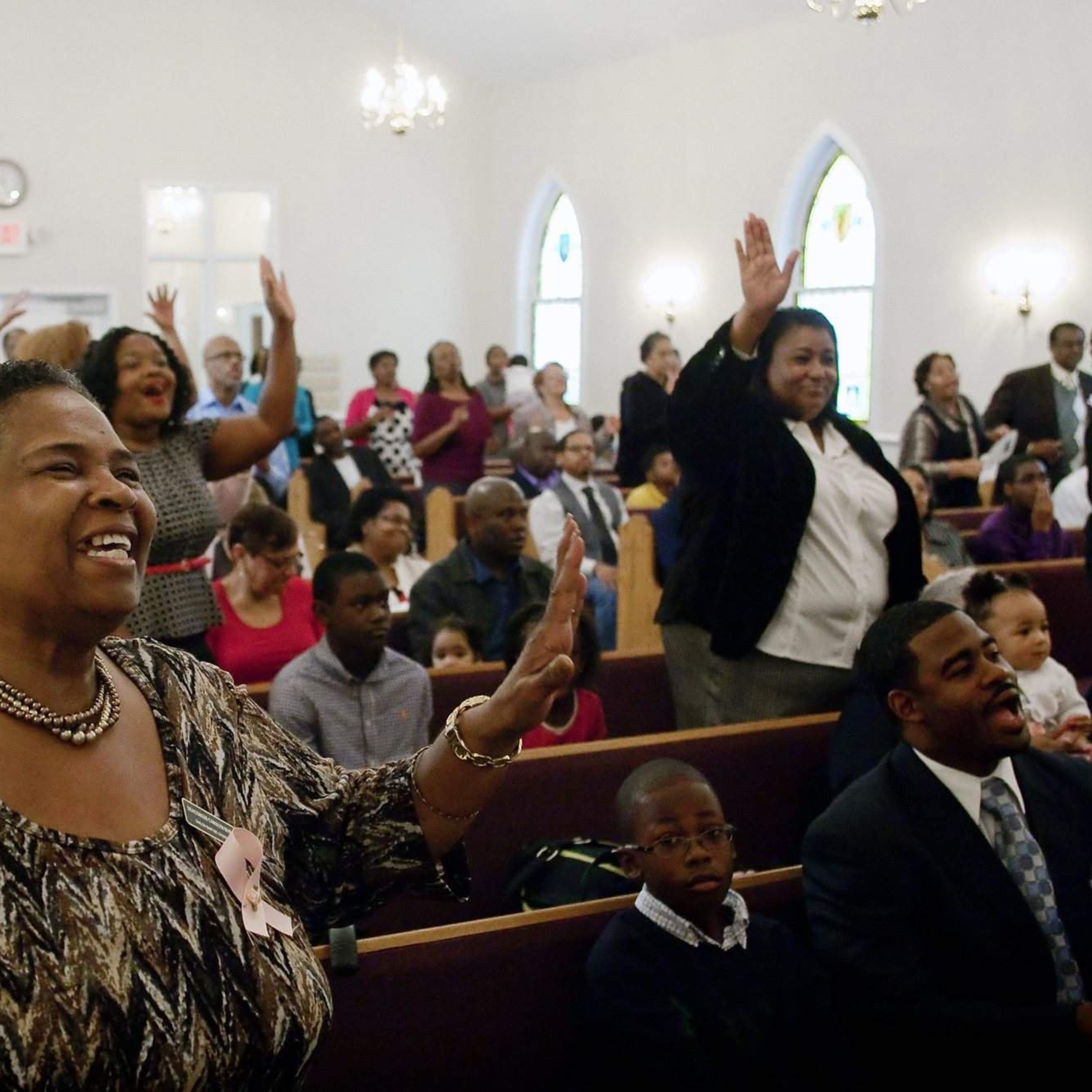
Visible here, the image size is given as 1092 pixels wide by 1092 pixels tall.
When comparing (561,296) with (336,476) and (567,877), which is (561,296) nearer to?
(336,476)

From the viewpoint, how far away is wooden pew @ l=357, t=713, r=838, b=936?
315 cm

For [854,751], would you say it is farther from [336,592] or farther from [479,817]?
[336,592]

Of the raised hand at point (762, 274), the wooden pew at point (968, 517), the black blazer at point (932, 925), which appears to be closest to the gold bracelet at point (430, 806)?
the black blazer at point (932, 925)

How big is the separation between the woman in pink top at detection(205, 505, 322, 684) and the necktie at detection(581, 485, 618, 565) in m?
2.47

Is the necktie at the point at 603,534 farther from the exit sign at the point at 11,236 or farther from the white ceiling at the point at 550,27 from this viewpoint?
the exit sign at the point at 11,236

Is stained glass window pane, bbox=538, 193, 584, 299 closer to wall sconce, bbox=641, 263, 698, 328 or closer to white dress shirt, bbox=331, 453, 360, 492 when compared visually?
wall sconce, bbox=641, 263, 698, 328

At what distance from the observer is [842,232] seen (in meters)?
12.5

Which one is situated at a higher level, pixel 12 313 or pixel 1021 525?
pixel 12 313

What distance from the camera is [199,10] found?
1415 centimetres

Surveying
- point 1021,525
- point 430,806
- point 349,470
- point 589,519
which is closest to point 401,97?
point 349,470

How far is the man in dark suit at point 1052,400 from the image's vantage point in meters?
8.66

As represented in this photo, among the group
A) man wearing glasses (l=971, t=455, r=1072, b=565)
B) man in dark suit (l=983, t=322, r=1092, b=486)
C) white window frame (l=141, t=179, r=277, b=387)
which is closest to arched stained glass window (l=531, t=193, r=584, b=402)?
white window frame (l=141, t=179, r=277, b=387)

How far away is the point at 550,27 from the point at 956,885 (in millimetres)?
12416

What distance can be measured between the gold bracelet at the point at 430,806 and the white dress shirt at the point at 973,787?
1.33 meters
